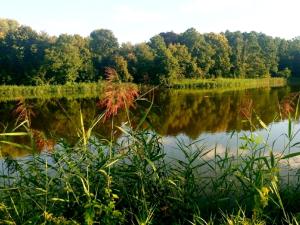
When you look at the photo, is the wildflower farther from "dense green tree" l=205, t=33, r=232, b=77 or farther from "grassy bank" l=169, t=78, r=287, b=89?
"dense green tree" l=205, t=33, r=232, b=77

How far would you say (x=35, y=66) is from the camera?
6238cm

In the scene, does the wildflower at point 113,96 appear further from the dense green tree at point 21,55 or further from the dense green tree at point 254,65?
the dense green tree at point 254,65

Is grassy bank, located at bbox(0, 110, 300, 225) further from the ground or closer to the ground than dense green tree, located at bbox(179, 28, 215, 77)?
closer to the ground

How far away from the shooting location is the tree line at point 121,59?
60250 millimetres

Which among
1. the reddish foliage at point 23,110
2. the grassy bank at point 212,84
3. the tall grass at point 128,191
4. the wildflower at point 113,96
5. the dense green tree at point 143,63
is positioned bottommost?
the grassy bank at point 212,84

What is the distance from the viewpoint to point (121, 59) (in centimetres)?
6106

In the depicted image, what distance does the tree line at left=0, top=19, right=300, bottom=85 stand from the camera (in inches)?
2372

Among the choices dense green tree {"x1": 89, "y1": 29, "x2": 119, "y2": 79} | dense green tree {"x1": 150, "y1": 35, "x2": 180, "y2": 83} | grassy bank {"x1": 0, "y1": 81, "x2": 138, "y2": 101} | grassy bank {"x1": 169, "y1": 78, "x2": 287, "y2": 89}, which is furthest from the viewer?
dense green tree {"x1": 89, "y1": 29, "x2": 119, "y2": 79}

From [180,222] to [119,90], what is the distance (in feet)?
7.09

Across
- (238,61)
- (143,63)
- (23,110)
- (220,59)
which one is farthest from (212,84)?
(23,110)

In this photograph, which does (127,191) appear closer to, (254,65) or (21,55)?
(21,55)

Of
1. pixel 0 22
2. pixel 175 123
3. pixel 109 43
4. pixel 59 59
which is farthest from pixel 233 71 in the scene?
pixel 0 22

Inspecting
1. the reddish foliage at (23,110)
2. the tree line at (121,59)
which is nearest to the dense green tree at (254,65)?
the tree line at (121,59)

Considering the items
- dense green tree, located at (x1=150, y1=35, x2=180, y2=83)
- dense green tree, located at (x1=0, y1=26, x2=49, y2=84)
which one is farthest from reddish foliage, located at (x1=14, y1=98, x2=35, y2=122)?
dense green tree, located at (x1=150, y1=35, x2=180, y2=83)
